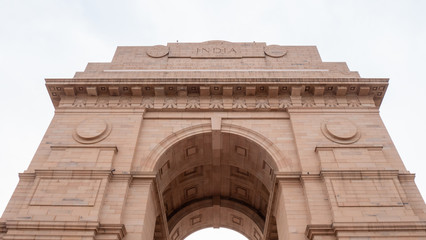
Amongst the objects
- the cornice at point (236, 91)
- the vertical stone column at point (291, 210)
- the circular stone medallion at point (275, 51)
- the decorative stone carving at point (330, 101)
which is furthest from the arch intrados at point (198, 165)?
the circular stone medallion at point (275, 51)

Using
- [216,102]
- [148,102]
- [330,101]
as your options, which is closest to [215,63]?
[216,102]

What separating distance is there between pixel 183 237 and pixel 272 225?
27.9 feet

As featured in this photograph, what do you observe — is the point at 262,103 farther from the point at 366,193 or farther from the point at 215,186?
the point at 366,193

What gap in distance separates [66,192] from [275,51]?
15.9 meters

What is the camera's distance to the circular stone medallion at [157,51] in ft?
81.0

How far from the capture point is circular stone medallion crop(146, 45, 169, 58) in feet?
81.0

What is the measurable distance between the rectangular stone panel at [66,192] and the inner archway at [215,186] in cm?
340

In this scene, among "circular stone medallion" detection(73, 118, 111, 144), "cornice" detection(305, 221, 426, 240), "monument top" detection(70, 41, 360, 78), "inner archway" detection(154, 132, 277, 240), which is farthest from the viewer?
"monument top" detection(70, 41, 360, 78)

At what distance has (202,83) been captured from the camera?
20.4 metres

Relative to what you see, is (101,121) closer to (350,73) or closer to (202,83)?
(202,83)

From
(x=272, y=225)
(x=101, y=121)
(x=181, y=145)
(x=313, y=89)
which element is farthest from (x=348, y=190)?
(x=101, y=121)

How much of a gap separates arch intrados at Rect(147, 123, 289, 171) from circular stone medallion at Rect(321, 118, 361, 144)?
9.00 ft

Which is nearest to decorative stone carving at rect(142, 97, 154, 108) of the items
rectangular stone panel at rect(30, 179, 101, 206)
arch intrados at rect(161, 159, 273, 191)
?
arch intrados at rect(161, 159, 273, 191)

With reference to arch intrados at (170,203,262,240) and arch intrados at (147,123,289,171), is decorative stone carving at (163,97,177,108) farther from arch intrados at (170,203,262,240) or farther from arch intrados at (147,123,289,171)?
arch intrados at (170,203,262,240)
